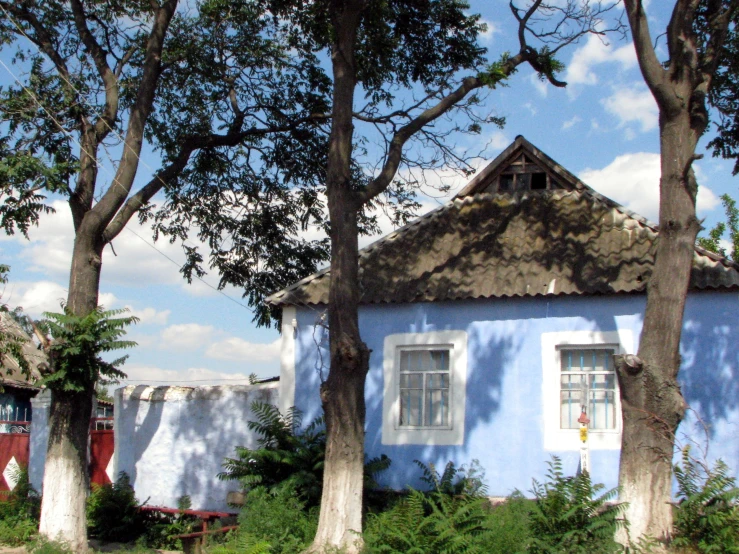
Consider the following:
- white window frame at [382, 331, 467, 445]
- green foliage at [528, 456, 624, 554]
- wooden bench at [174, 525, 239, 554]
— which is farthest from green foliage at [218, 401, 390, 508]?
green foliage at [528, 456, 624, 554]

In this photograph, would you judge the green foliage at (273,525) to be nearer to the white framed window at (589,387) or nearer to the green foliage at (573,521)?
the green foliage at (573,521)

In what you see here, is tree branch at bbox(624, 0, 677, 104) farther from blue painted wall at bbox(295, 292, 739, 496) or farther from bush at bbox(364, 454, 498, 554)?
bush at bbox(364, 454, 498, 554)

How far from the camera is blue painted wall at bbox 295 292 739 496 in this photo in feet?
34.3

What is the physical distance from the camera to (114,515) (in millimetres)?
12586

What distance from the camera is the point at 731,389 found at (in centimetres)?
1040

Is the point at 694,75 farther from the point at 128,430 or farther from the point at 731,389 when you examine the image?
the point at 128,430

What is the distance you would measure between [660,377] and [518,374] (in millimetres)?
3128

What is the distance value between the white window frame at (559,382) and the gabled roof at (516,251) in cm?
63

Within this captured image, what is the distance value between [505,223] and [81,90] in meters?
7.32

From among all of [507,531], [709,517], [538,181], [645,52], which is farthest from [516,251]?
[709,517]

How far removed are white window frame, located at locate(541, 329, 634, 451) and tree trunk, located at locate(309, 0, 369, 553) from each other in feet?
10.5

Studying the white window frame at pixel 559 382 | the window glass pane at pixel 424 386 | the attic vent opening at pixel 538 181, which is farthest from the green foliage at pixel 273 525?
the attic vent opening at pixel 538 181

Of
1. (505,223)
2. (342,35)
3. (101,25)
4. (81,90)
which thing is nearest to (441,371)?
(505,223)

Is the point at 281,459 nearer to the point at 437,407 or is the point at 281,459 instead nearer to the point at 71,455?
the point at 437,407
